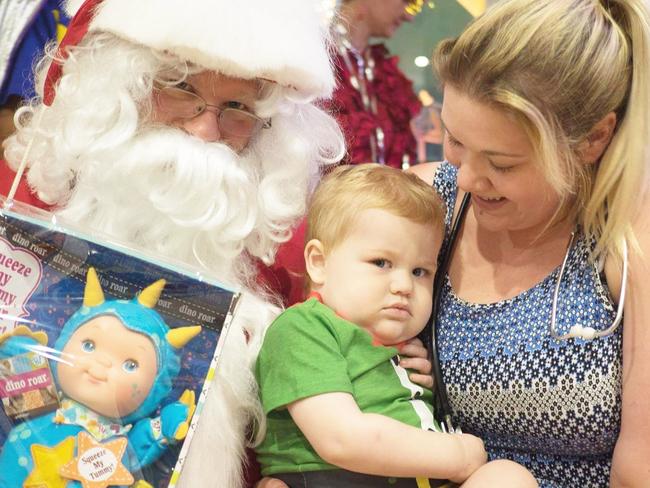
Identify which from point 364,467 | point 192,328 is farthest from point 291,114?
point 364,467

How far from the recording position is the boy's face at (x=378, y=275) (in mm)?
1594

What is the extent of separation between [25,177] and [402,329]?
3.28 ft

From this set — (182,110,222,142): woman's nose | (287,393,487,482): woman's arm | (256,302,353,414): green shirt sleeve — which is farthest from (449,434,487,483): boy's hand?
(182,110,222,142): woman's nose

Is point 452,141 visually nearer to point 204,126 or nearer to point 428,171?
point 428,171

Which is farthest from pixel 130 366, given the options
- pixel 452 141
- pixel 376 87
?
pixel 376 87

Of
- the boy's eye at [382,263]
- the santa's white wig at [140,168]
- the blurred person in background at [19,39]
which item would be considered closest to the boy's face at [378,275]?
the boy's eye at [382,263]

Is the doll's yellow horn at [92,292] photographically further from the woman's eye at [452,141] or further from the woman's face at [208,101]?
the woman's eye at [452,141]

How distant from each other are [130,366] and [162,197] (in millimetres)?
522

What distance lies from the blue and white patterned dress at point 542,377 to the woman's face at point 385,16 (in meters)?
2.04

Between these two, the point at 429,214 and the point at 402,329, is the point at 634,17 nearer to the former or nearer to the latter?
the point at 429,214

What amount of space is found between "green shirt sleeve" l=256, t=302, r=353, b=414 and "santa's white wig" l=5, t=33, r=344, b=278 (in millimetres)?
285

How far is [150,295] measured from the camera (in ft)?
4.42

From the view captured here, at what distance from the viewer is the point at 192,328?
134cm

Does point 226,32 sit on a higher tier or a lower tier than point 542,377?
higher
